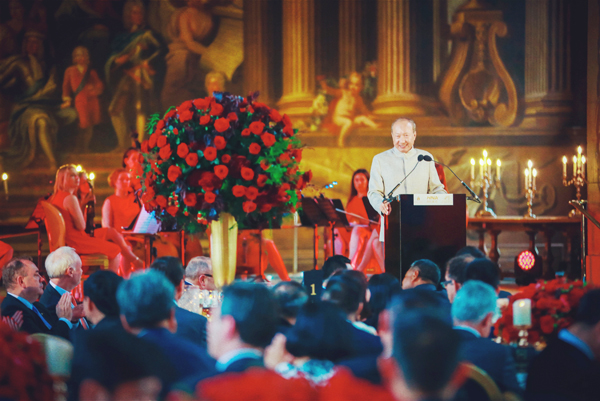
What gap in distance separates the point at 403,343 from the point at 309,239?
9.76 m

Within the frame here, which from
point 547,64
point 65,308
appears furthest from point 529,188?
point 65,308

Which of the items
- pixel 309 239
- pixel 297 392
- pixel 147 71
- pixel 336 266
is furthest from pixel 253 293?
pixel 147 71

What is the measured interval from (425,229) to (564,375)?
281 cm

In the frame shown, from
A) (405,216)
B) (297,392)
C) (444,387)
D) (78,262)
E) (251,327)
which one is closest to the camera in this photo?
(444,387)

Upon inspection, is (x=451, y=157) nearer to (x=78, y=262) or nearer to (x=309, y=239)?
(x=309, y=239)

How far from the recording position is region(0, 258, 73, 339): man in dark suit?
389cm

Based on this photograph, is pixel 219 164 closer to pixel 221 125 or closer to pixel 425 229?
pixel 221 125

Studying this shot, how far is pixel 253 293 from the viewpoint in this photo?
2.18 metres

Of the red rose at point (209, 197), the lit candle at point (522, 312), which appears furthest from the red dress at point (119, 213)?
the lit candle at point (522, 312)

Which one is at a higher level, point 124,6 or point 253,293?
point 124,6

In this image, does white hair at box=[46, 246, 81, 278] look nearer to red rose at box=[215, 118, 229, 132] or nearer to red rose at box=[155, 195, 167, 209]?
red rose at box=[155, 195, 167, 209]

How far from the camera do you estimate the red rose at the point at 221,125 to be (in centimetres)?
397

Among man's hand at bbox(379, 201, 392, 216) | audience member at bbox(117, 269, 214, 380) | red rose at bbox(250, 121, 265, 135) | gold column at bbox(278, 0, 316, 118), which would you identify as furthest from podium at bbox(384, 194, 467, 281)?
gold column at bbox(278, 0, 316, 118)

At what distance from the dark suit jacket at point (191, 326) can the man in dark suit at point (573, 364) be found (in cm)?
154
